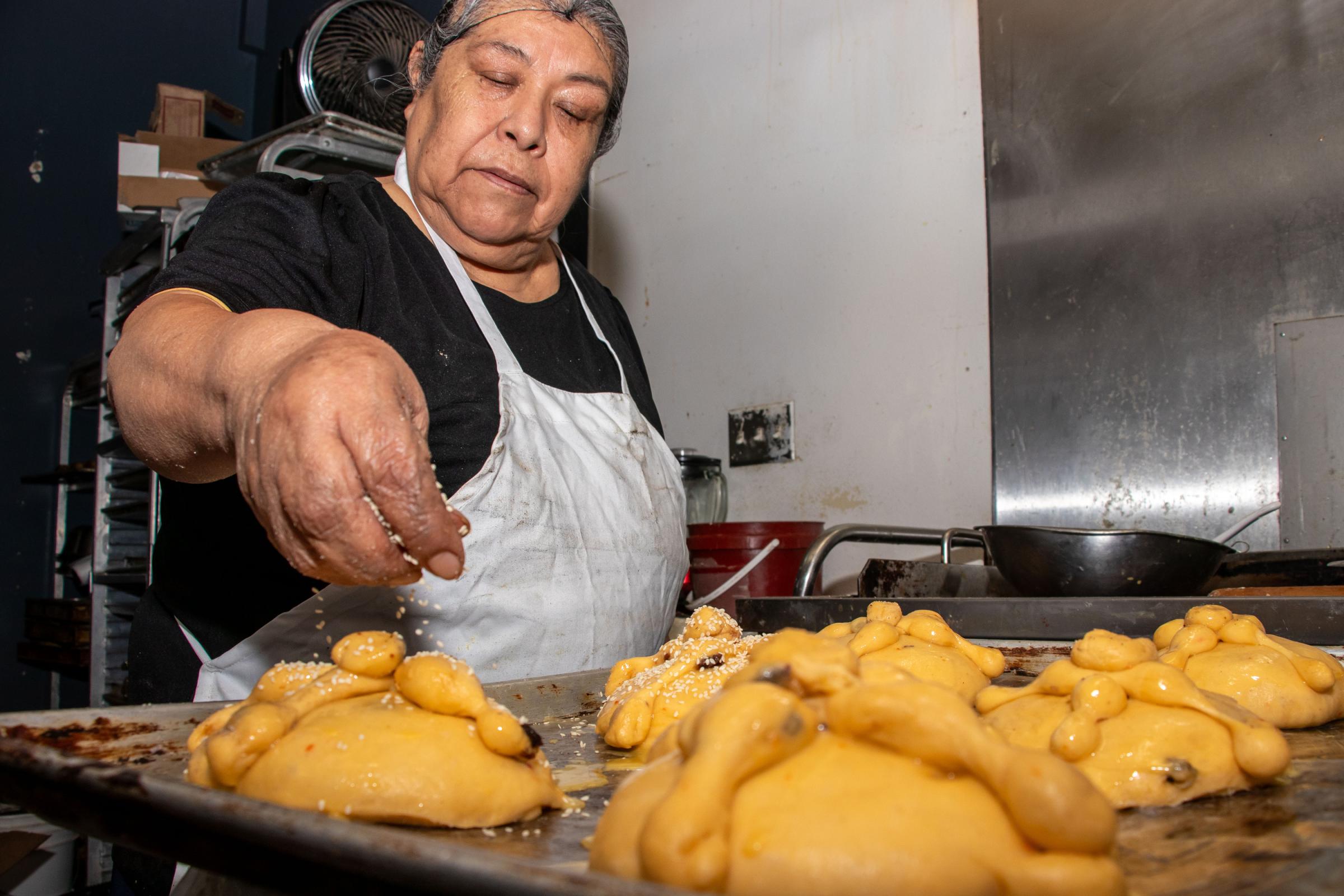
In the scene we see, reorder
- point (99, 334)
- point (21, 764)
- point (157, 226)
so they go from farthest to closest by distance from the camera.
Result: point (99, 334), point (157, 226), point (21, 764)

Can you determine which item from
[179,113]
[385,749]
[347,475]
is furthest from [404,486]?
[179,113]

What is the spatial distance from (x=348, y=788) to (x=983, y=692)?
62 centimetres

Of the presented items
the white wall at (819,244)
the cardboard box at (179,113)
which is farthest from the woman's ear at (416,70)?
the cardboard box at (179,113)

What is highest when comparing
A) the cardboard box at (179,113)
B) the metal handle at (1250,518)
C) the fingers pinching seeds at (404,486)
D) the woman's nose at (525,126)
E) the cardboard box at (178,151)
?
the cardboard box at (179,113)

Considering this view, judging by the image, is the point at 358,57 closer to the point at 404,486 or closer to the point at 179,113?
the point at 179,113

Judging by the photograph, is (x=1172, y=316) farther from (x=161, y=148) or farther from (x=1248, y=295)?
(x=161, y=148)

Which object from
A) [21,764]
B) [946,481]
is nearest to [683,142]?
[946,481]

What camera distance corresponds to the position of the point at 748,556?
8.53 feet

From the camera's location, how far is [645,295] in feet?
12.0

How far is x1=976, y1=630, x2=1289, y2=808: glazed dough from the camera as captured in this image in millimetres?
776

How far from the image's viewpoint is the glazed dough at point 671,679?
1021mm

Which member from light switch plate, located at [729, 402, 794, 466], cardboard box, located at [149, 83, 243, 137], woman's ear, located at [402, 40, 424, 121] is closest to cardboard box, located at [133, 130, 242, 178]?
cardboard box, located at [149, 83, 243, 137]

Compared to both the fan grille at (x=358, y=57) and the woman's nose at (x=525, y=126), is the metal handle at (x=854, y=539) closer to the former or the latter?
the woman's nose at (x=525, y=126)

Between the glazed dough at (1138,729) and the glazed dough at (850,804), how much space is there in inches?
11.4
